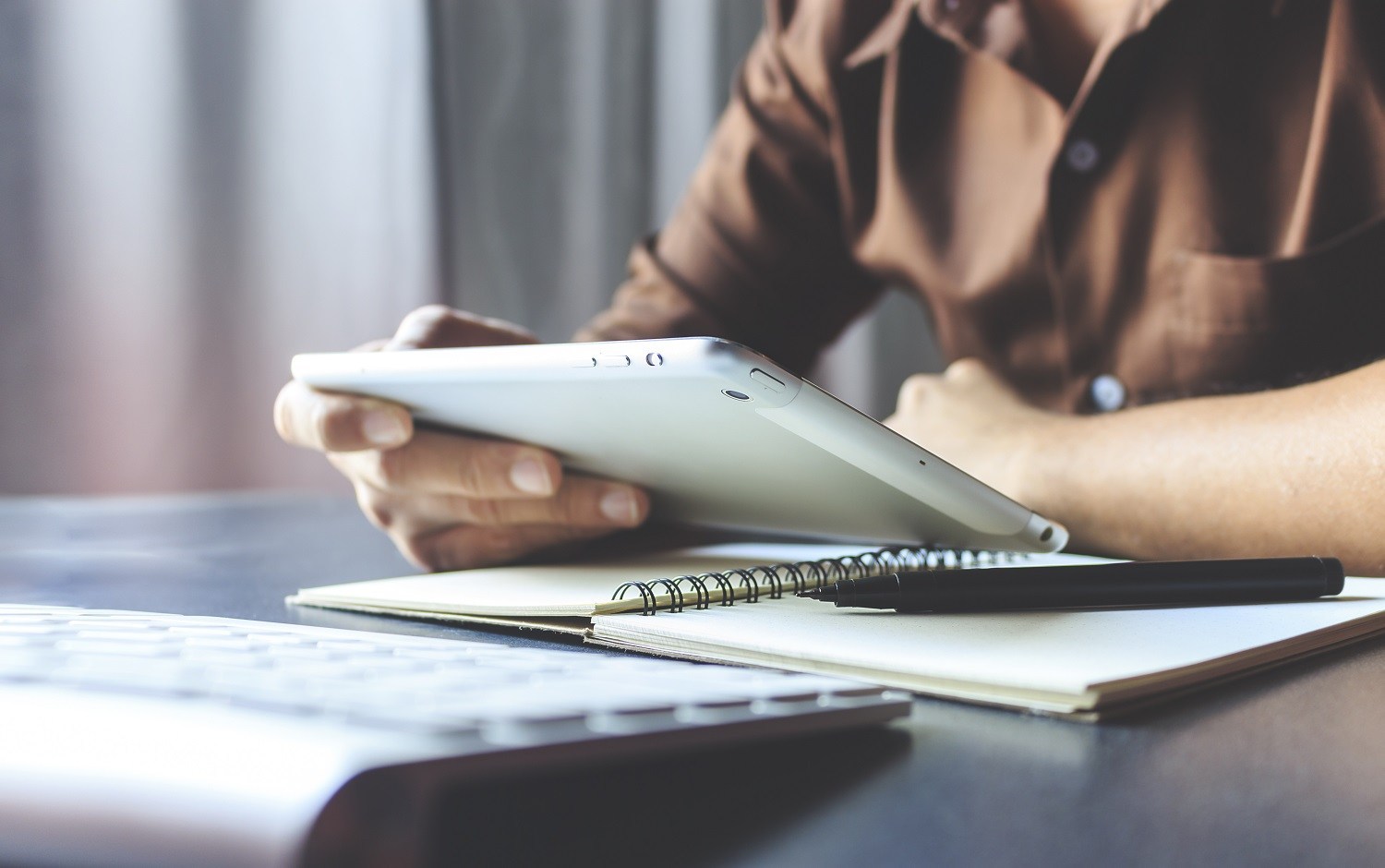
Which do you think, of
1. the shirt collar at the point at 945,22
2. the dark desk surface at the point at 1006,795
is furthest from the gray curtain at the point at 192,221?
the dark desk surface at the point at 1006,795

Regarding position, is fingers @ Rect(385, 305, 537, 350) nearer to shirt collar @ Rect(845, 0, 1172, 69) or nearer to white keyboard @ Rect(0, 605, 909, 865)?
white keyboard @ Rect(0, 605, 909, 865)

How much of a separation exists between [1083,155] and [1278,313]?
0.20 m

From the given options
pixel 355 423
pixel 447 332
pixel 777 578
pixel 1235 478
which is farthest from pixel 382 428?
pixel 1235 478

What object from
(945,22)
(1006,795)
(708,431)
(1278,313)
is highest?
(945,22)

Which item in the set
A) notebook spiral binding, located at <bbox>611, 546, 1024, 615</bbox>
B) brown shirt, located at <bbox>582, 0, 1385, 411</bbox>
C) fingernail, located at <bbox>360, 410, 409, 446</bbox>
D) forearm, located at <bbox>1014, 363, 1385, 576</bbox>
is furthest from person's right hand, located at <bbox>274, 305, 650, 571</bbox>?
brown shirt, located at <bbox>582, 0, 1385, 411</bbox>

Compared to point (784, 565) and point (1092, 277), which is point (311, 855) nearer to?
point (784, 565)

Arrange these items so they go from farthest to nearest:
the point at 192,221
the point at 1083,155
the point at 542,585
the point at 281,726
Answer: the point at 192,221
the point at 1083,155
the point at 542,585
the point at 281,726

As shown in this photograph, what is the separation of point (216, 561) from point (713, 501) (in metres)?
0.36

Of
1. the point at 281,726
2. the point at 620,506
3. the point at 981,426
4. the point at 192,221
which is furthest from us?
the point at 192,221

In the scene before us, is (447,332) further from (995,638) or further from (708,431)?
(995,638)

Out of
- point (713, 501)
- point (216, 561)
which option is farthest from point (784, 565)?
point (216, 561)

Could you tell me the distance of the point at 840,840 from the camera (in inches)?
8.1

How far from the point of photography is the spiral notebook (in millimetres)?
286

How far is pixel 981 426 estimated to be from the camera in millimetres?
749
